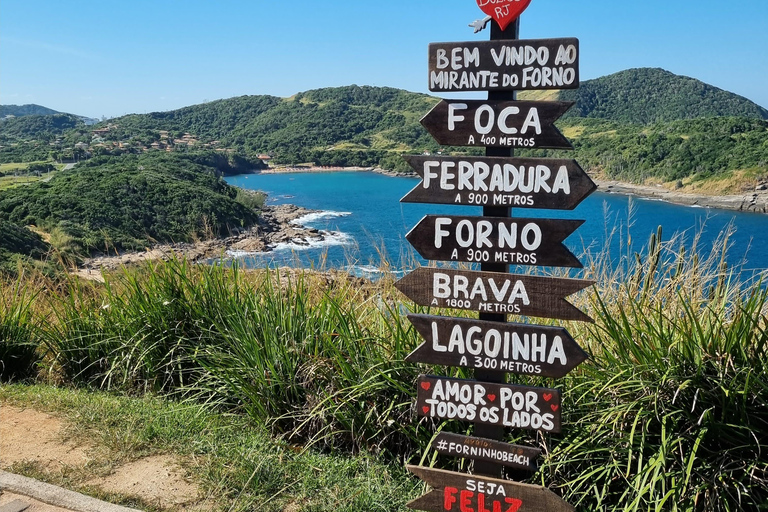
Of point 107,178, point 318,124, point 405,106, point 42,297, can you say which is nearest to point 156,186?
point 107,178

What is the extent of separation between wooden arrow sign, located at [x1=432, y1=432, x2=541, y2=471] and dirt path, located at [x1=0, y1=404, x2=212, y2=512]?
3.47 ft

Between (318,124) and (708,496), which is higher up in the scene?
(318,124)

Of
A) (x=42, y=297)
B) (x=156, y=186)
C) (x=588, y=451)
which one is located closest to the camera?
(x=588, y=451)

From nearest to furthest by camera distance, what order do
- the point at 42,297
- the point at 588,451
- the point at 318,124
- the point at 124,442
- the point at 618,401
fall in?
the point at 588,451 < the point at 618,401 < the point at 124,442 < the point at 42,297 < the point at 318,124

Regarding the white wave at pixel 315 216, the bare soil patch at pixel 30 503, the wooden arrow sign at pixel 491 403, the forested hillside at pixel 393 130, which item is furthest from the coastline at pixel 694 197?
the wooden arrow sign at pixel 491 403

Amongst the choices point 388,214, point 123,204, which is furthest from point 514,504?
point 123,204

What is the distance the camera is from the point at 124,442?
3.27 m

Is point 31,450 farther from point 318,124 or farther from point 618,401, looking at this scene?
point 318,124

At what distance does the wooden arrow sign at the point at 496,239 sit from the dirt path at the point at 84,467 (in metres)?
1.49

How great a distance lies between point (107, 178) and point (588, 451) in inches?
2506

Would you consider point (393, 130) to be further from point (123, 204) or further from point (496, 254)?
point (496, 254)

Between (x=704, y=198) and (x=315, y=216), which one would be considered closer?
(x=315, y=216)

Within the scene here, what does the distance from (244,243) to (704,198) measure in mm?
62447

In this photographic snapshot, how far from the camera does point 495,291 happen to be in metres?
2.44
